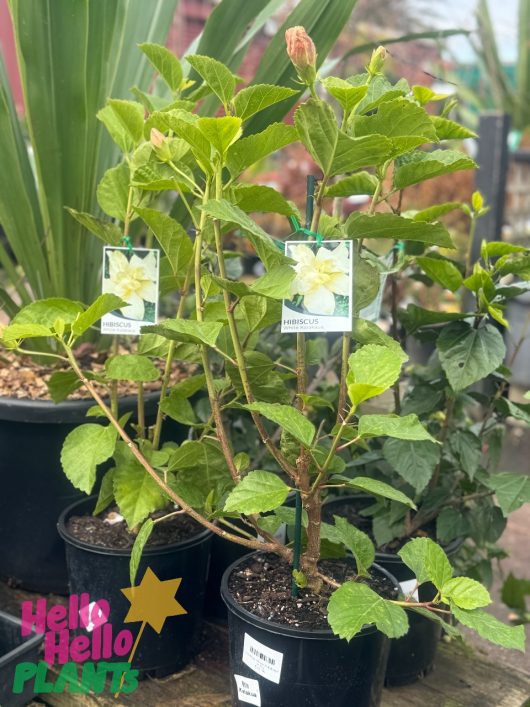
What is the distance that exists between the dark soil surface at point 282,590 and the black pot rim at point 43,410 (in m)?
0.41

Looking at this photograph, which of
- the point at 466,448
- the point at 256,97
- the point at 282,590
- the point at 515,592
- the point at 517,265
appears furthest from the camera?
the point at 515,592

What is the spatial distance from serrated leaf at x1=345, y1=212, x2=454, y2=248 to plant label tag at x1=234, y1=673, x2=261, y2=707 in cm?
59

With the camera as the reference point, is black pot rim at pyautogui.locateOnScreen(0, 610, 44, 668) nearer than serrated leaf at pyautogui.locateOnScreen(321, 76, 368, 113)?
No

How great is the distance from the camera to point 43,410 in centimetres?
138

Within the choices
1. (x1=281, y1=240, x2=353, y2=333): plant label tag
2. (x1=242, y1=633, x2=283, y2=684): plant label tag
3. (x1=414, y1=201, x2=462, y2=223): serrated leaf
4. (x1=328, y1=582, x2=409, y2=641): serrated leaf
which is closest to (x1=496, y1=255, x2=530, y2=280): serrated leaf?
(x1=414, y1=201, x2=462, y2=223): serrated leaf

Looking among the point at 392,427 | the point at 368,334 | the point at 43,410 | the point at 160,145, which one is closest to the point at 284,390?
the point at 368,334

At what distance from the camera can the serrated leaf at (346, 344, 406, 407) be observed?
2.90ft

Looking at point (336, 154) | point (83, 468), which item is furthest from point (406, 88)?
point (83, 468)

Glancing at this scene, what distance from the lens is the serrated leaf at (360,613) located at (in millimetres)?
894

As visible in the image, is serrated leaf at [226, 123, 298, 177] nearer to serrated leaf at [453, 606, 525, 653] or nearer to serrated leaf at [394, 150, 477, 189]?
serrated leaf at [394, 150, 477, 189]

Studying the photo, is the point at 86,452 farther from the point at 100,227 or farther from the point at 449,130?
the point at 449,130

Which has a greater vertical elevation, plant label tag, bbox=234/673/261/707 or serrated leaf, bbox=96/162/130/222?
serrated leaf, bbox=96/162/130/222

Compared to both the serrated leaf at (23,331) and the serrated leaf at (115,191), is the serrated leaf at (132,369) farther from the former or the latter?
the serrated leaf at (115,191)

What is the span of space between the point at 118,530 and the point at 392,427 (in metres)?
0.58
